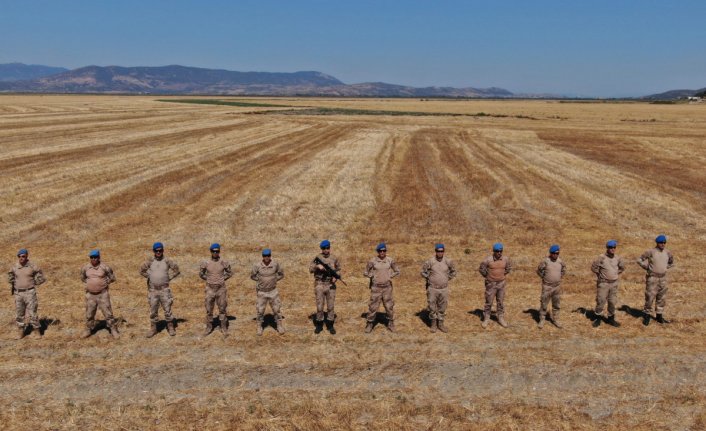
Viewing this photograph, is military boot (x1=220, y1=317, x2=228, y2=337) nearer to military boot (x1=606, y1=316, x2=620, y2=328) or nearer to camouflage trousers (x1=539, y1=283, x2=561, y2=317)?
camouflage trousers (x1=539, y1=283, x2=561, y2=317)

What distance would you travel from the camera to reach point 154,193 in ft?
87.0

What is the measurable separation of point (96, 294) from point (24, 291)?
67.5 inches

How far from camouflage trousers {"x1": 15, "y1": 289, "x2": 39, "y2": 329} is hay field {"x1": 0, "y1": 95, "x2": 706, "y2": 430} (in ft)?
1.34

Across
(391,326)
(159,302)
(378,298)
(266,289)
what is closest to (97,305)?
(159,302)

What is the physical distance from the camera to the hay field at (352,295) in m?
8.82

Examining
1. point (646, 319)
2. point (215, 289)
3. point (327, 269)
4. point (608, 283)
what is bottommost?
point (646, 319)

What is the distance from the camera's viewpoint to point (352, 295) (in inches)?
558

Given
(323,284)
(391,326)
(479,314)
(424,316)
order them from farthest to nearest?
(479,314)
(424,316)
(391,326)
(323,284)

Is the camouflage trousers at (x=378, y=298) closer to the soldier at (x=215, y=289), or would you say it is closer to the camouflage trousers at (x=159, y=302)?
the soldier at (x=215, y=289)

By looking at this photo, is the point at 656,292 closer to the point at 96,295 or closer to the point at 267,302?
the point at 267,302

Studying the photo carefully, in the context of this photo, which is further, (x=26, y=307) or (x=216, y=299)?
(x=216, y=299)

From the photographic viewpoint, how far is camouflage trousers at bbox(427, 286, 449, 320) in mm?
11672

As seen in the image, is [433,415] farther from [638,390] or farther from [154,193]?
[154,193]

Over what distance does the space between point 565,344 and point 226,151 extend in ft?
118
